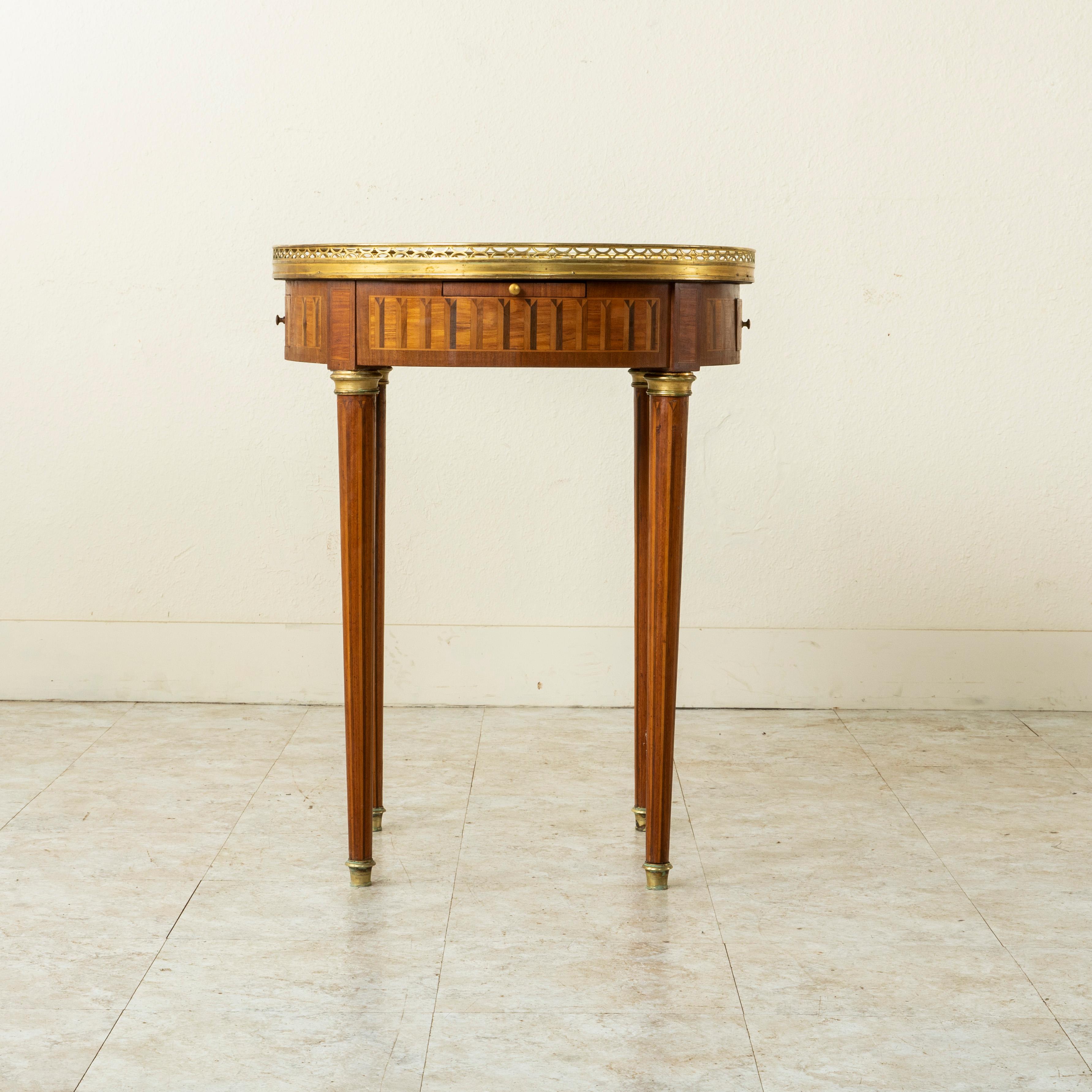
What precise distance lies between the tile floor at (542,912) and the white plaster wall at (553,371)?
0.25m

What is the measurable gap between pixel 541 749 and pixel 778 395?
1.01 m

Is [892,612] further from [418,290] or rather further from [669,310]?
[418,290]

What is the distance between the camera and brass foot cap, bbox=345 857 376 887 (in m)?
2.24

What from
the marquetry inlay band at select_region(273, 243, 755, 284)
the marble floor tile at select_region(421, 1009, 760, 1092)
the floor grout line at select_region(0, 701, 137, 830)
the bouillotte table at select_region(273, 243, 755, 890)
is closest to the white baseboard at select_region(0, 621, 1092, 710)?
the floor grout line at select_region(0, 701, 137, 830)

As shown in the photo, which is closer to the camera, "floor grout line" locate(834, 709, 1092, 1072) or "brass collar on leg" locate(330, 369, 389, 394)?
"floor grout line" locate(834, 709, 1092, 1072)

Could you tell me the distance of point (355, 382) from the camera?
84.0 inches

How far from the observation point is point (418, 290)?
6.75 ft

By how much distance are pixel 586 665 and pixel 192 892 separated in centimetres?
135

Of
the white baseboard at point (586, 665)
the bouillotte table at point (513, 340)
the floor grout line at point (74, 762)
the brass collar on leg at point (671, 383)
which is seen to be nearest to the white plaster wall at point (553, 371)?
the white baseboard at point (586, 665)

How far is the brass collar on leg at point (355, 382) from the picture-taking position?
6.99ft

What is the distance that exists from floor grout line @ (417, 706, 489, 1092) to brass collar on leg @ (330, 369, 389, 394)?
2.68 feet

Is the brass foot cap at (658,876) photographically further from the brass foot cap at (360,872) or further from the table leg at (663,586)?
the brass foot cap at (360,872)

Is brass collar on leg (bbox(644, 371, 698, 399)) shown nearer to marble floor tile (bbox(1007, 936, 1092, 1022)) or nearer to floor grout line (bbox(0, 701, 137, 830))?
marble floor tile (bbox(1007, 936, 1092, 1022))

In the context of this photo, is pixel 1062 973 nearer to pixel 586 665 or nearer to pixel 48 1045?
pixel 48 1045
